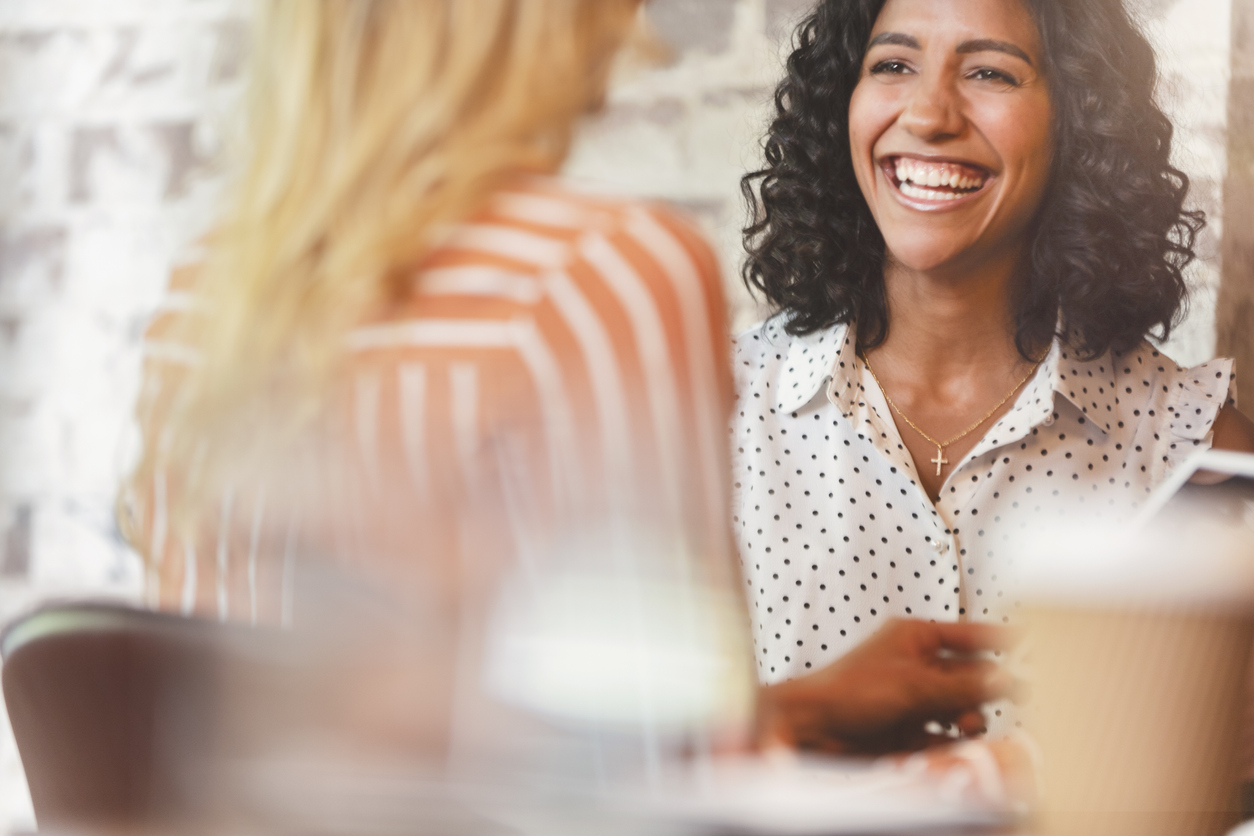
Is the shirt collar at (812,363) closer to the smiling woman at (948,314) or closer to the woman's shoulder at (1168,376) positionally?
the smiling woman at (948,314)

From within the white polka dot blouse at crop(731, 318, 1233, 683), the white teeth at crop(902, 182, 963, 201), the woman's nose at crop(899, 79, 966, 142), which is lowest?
the white polka dot blouse at crop(731, 318, 1233, 683)

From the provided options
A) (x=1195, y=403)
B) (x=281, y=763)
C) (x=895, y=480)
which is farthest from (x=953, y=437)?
(x=281, y=763)

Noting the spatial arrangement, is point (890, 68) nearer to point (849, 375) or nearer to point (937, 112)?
point (937, 112)

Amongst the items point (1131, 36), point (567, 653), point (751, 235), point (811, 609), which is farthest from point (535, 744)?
point (1131, 36)

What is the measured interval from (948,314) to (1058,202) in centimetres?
10

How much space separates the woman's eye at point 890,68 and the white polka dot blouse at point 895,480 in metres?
0.16

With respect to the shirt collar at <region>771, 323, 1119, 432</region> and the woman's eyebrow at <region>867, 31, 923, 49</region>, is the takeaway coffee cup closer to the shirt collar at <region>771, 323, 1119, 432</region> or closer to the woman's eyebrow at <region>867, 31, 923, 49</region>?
the shirt collar at <region>771, 323, 1119, 432</region>

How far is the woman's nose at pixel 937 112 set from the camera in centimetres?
63

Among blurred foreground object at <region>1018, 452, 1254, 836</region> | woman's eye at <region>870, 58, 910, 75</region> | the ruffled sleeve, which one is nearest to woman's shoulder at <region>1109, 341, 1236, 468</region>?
the ruffled sleeve

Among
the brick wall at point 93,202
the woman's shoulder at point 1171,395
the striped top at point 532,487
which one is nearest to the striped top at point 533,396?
the striped top at point 532,487

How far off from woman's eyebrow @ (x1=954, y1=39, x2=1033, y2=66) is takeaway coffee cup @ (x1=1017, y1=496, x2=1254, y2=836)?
11.8 inches

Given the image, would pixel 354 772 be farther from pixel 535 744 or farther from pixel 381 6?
pixel 381 6

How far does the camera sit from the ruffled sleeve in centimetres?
65

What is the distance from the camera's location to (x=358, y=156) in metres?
0.48
